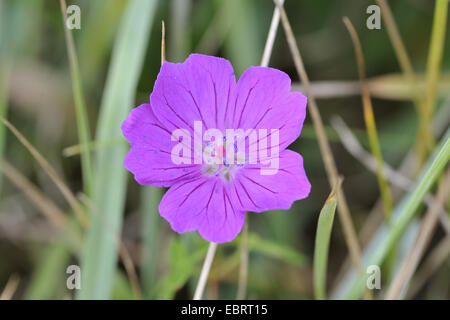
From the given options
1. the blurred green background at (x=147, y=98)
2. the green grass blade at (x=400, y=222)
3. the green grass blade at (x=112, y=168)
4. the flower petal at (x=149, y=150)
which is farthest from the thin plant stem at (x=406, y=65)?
the flower petal at (x=149, y=150)

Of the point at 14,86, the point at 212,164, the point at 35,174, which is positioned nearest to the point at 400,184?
the point at 212,164

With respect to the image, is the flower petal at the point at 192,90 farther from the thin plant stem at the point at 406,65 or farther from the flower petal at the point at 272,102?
the thin plant stem at the point at 406,65

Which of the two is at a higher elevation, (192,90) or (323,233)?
(192,90)

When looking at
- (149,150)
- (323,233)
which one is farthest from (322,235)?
(149,150)

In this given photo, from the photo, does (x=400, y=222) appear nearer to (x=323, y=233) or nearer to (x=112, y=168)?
(x=323, y=233)

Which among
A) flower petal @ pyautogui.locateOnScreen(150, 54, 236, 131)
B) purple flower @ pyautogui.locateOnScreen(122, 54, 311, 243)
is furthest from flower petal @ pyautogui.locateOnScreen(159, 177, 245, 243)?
flower petal @ pyautogui.locateOnScreen(150, 54, 236, 131)

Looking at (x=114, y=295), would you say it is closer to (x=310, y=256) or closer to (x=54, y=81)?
(x=310, y=256)
